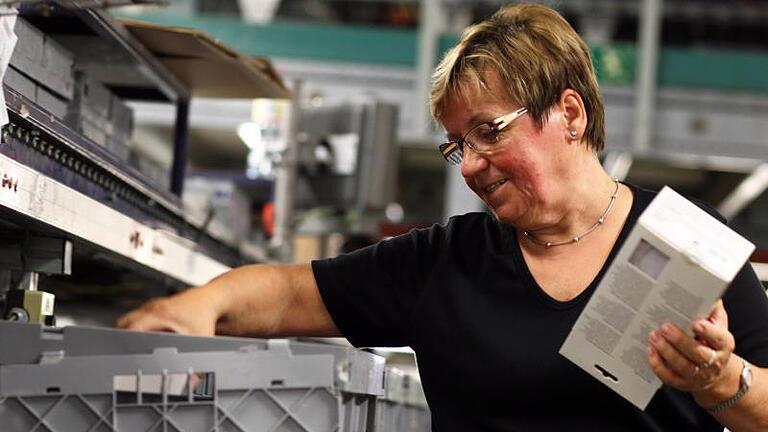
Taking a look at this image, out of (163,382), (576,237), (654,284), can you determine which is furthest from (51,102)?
(654,284)

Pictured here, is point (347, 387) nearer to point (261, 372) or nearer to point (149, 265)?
point (261, 372)

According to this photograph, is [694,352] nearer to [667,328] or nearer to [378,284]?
[667,328]

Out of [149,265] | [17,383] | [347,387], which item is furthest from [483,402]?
[149,265]

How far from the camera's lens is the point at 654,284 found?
1822mm

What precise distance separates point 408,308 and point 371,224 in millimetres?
5081

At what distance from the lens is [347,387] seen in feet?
5.82

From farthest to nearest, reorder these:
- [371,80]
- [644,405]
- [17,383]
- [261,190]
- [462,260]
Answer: [371,80], [261,190], [462,260], [644,405], [17,383]

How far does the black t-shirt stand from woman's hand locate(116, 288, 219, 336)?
0.27 meters

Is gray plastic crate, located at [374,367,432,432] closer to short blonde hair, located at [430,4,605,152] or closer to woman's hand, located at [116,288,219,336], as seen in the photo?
woman's hand, located at [116,288,219,336]

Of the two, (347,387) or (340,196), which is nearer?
(347,387)

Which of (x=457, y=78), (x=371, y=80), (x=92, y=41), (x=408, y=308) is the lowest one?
(x=408, y=308)

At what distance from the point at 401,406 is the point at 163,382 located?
2.62ft

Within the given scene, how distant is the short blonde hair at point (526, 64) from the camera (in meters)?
2.19

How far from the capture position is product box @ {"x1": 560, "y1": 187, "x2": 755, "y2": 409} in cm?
177
